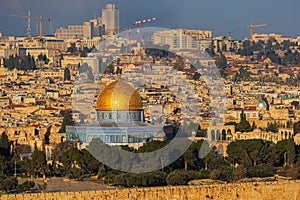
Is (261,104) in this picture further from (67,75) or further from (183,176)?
(183,176)

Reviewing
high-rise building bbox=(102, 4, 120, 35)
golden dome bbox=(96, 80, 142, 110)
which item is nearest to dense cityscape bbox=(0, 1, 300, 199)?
golden dome bbox=(96, 80, 142, 110)

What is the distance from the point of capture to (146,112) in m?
55.9

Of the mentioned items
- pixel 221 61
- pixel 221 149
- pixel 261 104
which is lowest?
pixel 221 149

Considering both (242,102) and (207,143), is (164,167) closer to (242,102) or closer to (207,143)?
(207,143)

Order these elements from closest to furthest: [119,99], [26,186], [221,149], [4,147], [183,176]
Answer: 1. [26,186]
2. [183,176]
3. [4,147]
4. [221,149]
5. [119,99]

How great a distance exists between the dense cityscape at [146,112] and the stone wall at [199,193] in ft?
0.23

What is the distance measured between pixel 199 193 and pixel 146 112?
94.8 feet

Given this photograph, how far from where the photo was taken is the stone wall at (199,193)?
87.2ft

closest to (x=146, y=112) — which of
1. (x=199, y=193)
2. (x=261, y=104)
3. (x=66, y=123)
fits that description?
(x=66, y=123)

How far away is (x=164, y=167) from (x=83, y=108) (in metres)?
24.3

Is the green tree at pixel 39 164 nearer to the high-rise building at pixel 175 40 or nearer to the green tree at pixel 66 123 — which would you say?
the green tree at pixel 66 123

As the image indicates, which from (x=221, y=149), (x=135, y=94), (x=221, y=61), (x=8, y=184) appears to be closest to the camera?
(x=8, y=184)

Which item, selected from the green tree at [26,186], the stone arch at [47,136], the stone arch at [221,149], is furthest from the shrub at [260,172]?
the stone arch at [47,136]

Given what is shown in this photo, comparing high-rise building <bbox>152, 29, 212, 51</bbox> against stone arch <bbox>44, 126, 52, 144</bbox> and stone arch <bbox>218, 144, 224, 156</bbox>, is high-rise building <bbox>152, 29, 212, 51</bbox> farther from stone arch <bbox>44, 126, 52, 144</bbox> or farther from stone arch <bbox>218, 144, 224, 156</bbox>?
stone arch <bbox>218, 144, 224, 156</bbox>
